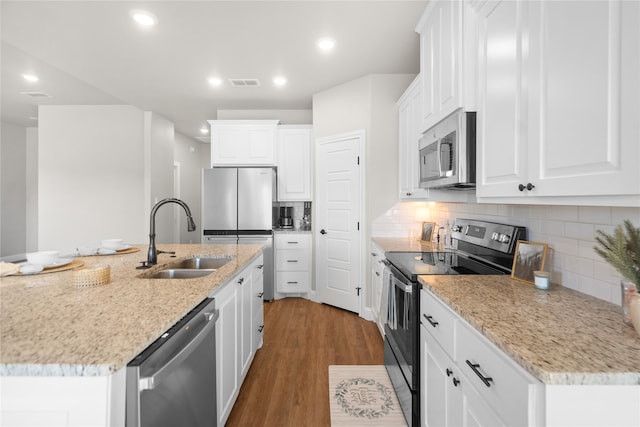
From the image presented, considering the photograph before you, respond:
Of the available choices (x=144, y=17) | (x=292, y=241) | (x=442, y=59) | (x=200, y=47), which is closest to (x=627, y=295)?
(x=442, y=59)

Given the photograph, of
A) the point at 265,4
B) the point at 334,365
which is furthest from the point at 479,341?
the point at 265,4

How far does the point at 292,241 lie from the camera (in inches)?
169

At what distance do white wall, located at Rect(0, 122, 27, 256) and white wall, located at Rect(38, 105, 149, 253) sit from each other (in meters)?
1.71

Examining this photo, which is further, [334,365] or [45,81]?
[45,81]

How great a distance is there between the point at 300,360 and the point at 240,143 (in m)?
3.12

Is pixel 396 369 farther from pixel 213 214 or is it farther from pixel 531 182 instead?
pixel 213 214

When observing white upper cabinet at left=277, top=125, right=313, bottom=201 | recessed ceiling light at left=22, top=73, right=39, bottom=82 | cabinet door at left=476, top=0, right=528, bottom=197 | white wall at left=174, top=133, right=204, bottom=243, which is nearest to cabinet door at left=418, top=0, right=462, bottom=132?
cabinet door at left=476, top=0, right=528, bottom=197

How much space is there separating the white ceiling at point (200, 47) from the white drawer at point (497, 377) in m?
2.38

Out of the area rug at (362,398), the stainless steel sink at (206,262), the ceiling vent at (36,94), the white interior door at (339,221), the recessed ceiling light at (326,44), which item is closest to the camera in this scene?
the area rug at (362,398)

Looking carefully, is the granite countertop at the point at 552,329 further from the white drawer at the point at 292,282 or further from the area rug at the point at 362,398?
the white drawer at the point at 292,282

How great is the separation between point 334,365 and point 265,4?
112 inches

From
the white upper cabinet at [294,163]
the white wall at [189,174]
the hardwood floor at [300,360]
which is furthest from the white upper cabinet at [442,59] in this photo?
the white wall at [189,174]

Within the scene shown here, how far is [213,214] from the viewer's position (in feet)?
13.9

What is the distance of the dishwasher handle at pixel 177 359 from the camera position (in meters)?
0.82
